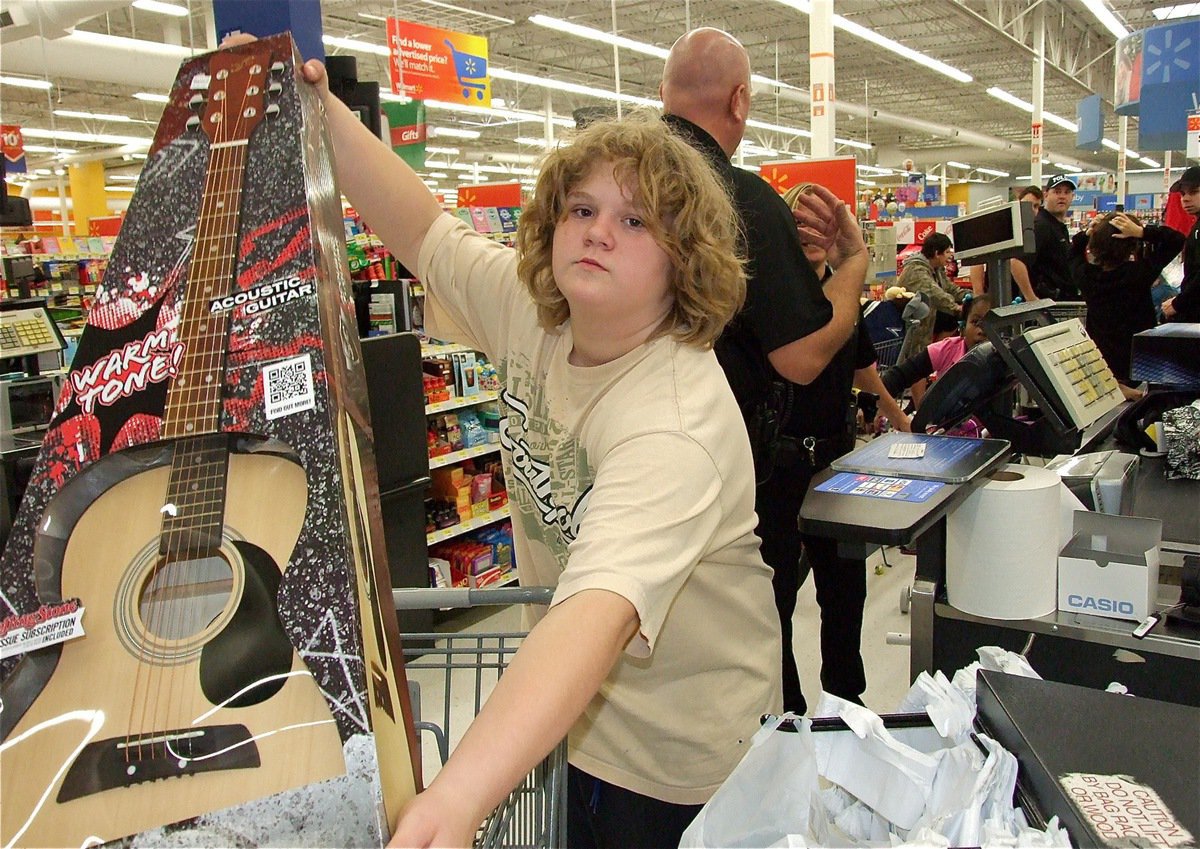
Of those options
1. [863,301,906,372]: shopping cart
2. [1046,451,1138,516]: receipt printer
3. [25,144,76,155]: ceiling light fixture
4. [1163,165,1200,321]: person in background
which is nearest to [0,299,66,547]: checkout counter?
[1046,451,1138,516]: receipt printer

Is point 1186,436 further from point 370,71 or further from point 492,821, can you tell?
point 370,71

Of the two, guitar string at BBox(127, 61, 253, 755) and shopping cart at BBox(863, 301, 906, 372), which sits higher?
guitar string at BBox(127, 61, 253, 755)

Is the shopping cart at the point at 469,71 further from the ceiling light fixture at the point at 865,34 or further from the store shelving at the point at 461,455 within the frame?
the store shelving at the point at 461,455

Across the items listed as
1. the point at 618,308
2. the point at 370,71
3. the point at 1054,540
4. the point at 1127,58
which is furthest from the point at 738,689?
the point at 370,71

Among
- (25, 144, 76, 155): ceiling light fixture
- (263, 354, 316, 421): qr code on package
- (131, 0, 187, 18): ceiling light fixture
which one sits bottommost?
(263, 354, 316, 421): qr code on package

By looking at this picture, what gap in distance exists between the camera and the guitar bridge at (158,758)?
733 mm

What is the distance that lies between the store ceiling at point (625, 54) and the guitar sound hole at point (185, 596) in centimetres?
905

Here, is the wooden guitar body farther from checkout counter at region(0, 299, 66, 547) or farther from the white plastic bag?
checkout counter at region(0, 299, 66, 547)

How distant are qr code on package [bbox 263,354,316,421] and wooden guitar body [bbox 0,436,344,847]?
6 centimetres

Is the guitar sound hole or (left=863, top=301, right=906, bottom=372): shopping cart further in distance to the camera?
(left=863, top=301, right=906, bottom=372): shopping cart

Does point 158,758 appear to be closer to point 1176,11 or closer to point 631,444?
point 631,444

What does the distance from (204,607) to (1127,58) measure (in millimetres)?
10549

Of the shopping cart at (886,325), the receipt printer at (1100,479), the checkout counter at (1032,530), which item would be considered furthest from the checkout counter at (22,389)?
the shopping cart at (886,325)

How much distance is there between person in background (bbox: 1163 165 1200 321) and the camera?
4930 mm
